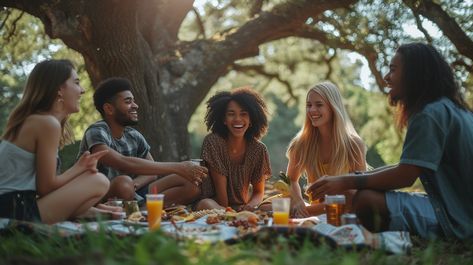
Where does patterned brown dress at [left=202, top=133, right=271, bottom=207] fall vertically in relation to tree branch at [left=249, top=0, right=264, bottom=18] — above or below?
below

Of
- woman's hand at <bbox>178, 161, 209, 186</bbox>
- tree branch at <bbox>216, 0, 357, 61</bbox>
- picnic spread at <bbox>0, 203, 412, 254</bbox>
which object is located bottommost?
picnic spread at <bbox>0, 203, 412, 254</bbox>

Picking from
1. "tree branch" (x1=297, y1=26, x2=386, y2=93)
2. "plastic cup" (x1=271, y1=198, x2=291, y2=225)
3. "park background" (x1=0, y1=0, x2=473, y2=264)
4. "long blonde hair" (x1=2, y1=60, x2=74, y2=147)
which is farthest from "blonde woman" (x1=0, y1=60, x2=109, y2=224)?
"tree branch" (x1=297, y1=26, x2=386, y2=93)

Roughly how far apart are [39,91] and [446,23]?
488 cm

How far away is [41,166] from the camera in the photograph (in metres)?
3.33

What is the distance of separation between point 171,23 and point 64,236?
585 cm

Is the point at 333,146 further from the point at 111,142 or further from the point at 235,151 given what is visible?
the point at 111,142

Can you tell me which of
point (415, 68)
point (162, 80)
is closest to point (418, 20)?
point (162, 80)

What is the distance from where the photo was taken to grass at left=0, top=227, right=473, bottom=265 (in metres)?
1.87

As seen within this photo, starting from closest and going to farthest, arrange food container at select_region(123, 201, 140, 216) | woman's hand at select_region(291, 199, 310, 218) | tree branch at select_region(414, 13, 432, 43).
Result: food container at select_region(123, 201, 140, 216)
woman's hand at select_region(291, 199, 310, 218)
tree branch at select_region(414, 13, 432, 43)

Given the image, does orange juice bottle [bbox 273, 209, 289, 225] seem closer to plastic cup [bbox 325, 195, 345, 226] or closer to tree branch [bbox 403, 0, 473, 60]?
plastic cup [bbox 325, 195, 345, 226]

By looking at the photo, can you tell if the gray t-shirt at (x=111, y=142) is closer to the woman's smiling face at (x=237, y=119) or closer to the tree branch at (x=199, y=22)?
the woman's smiling face at (x=237, y=119)

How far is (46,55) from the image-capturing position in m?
9.01

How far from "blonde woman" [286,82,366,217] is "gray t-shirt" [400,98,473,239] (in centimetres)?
128

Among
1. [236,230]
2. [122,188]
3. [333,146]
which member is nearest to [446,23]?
[333,146]
